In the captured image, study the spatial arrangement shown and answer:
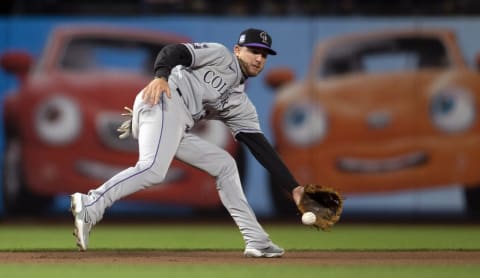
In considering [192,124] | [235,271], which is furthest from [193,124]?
[235,271]

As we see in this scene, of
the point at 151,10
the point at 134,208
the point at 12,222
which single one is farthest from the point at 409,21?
the point at 12,222

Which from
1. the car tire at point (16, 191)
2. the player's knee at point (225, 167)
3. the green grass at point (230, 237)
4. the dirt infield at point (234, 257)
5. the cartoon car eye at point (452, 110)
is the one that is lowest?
the green grass at point (230, 237)

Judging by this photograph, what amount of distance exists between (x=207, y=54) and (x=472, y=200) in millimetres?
6531

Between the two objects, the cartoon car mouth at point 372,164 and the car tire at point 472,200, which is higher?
the cartoon car mouth at point 372,164

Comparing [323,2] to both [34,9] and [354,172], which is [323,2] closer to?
[354,172]

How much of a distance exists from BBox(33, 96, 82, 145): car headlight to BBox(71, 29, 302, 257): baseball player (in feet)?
17.9

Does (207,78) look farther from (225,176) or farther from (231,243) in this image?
(231,243)

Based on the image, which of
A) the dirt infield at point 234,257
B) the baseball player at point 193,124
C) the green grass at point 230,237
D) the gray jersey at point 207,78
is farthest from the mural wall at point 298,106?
the gray jersey at point 207,78

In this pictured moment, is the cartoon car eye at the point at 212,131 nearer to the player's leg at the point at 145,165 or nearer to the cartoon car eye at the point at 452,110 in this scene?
the cartoon car eye at the point at 452,110

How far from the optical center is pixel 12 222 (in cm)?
1259

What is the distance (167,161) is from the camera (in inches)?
272

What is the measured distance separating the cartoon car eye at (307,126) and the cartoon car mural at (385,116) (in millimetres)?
12

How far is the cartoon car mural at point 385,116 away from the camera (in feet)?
41.6

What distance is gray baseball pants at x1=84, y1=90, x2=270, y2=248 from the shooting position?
684 centimetres
